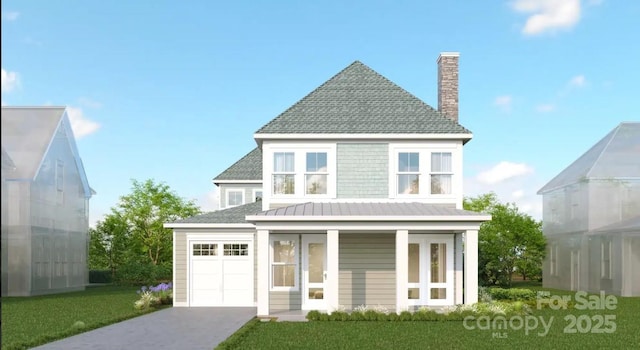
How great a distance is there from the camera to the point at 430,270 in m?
21.7

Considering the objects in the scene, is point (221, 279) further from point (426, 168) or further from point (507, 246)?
point (507, 246)

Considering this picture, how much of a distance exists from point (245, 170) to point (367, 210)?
742 inches

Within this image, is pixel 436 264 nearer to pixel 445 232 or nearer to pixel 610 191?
pixel 445 232

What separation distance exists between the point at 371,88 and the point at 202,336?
12292 millimetres

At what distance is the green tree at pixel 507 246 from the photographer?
132 ft

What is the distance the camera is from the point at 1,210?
7.21 ft

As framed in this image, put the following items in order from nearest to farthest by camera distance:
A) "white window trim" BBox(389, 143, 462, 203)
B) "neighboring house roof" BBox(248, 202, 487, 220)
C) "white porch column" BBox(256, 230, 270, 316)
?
"white porch column" BBox(256, 230, 270, 316) → "neighboring house roof" BBox(248, 202, 487, 220) → "white window trim" BBox(389, 143, 462, 203)

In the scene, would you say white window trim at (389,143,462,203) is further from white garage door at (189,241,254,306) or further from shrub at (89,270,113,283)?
shrub at (89,270,113,283)

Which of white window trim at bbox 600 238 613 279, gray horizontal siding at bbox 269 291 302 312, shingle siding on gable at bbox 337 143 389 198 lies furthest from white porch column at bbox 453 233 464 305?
white window trim at bbox 600 238 613 279

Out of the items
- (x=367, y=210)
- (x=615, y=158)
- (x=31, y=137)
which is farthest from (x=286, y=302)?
(x=615, y=158)

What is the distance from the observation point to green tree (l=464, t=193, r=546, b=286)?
132 ft

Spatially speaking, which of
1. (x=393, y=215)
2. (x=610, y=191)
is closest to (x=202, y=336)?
(x=393, y=215)

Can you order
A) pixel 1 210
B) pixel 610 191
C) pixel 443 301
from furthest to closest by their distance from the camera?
pixel 610 191 < pixel 443 301 < pixel 1 210

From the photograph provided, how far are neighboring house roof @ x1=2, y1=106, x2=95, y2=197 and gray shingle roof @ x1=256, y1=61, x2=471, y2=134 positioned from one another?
1635cm
